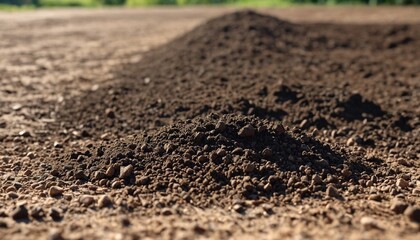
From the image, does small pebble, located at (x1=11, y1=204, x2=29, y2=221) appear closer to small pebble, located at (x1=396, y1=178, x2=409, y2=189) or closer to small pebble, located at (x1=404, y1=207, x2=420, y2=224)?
small pebble, located at (x1=404, y1=207, x2=420, y2=224)

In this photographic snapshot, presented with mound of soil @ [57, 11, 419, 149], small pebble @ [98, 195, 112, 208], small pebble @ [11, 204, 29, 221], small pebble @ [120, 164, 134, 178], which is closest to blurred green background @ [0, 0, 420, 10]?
mound of soil @ [57, 11, 419, 149]

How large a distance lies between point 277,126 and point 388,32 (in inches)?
370

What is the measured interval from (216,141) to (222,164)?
28 centimetres

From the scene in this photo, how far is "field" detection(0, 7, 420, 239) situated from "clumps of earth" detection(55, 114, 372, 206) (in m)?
0.01

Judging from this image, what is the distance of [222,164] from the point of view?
4250 millimetres

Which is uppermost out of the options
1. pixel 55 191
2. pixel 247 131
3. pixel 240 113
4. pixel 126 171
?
pixel 247 131

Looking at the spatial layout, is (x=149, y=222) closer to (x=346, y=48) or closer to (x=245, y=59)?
(x=245, y=59)

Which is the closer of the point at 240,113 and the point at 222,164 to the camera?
→ the point at 222,164

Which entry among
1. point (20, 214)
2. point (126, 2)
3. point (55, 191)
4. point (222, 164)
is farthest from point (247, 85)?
point (126, 2)

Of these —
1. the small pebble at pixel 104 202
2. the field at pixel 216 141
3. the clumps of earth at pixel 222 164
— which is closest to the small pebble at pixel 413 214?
the field at pixel 216 141

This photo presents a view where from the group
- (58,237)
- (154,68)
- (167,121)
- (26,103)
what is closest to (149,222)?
(58,237)

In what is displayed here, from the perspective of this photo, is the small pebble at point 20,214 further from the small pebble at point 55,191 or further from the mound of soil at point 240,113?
the mound of soil at point 240,113

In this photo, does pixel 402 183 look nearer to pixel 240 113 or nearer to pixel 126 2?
pixel 240 113

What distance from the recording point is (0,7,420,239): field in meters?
3.57
